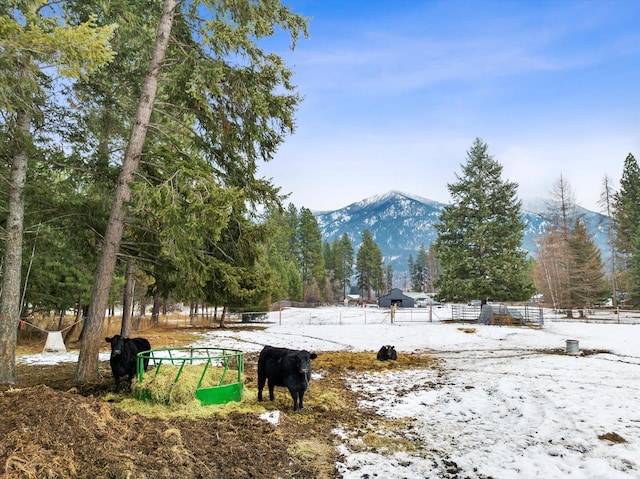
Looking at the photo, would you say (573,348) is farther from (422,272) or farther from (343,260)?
(422,272)

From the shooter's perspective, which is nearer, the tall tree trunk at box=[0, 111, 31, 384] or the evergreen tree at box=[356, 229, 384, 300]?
the tall tree trunk at box=[0, 111, 31, 384]

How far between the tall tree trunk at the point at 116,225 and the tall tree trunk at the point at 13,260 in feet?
4.94

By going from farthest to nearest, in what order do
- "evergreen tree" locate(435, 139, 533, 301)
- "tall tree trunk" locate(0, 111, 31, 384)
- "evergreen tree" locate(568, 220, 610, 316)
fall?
"evergreen tree" locate(568, 220, 610, 316) < "evergreen tree" locate(435, 139, 533, 301) < "tall tree trunk" locate(0, 111, 31, 384)

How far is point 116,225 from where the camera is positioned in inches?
343

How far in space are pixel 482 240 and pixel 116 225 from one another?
31101mm

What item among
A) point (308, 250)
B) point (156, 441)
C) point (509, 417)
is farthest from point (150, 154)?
point (308, 250)

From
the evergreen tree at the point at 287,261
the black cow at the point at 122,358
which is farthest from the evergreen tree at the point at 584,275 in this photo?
the black cow at the point at 122,358

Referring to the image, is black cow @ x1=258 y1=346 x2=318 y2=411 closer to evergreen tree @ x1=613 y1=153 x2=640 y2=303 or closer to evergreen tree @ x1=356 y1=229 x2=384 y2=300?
evergreen tree @ x1=613 y1=153 x2=640 y2=303

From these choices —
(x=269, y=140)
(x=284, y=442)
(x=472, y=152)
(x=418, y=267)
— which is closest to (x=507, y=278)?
(x=472, y=152)

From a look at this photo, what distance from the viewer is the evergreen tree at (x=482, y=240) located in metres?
31.8

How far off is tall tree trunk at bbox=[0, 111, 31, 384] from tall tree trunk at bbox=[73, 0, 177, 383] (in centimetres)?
151

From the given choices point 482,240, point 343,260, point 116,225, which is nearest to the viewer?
point 116,225

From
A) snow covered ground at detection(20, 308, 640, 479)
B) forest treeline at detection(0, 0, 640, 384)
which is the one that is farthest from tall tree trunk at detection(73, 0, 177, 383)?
snow covered ground at detection(20, 308, 640, 479)

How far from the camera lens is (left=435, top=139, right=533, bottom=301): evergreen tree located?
3182 cm
